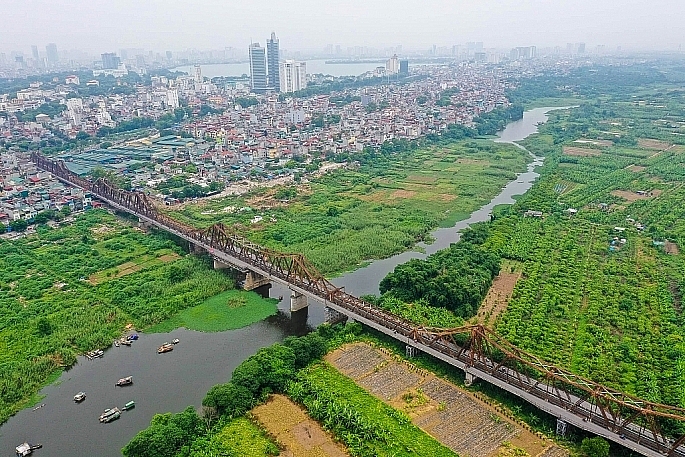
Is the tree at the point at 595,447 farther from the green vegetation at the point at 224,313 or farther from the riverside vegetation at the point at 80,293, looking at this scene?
the riverside vegetation at the point at 80,293

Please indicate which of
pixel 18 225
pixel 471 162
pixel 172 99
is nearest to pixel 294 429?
pixel 18 225

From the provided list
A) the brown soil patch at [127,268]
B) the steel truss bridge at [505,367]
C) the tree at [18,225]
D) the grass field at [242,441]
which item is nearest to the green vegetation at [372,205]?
the steel truss bridge at [505,367]

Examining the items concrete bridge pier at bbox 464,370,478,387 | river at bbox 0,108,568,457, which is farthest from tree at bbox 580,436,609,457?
river at bbox 0,108,568,457

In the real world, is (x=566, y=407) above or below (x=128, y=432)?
above

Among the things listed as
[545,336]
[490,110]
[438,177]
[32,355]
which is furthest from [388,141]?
[32,355]

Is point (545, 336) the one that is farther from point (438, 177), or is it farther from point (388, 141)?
point (388, 141)

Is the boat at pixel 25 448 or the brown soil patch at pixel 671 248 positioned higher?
the brown soil patch at pixel 671 248

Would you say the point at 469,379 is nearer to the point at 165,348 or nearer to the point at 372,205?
the point at 165,348
